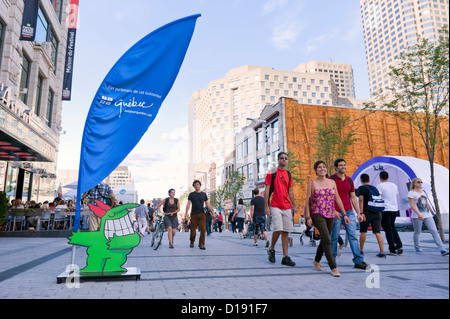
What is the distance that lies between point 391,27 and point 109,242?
180448 mm

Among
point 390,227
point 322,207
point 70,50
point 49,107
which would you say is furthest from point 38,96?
point 390,227

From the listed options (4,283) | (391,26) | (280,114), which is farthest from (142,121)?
(391,26)

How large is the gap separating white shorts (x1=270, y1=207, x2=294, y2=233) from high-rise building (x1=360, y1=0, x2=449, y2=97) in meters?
137

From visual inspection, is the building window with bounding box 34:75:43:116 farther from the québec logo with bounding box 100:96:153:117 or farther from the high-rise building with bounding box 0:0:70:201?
the québec logo with bounding box 100:96:153:117

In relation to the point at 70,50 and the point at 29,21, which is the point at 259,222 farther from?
the point at 70,50

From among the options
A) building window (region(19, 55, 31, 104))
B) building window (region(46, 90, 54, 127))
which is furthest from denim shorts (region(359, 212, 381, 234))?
building window (region(46, 90, 54, 127))

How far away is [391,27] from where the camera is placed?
153 m

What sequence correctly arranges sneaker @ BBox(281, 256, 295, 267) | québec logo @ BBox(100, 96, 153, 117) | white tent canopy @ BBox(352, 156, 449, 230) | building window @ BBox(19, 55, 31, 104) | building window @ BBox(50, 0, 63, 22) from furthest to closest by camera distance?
1. building window @ BBox(50, 0, 63, 22)
2. building window @ BBox(19, 55, 31, 104)
3. white tent canopy @ BBox(352, 156, 449, 230)
4. sneaker @ BBox(281, 256, 295, 267)
5. québec logo @ BBox(100, 96, 153, 117)

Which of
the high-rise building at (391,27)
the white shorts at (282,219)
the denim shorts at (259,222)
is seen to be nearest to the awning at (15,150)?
the denim shorts at (259,222)

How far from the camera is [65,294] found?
357cm

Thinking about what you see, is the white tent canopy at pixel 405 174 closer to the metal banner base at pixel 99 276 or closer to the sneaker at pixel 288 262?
the sneaker at pixel 288 262

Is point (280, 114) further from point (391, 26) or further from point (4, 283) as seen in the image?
point (391, 26)

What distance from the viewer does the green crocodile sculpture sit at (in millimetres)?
4270
